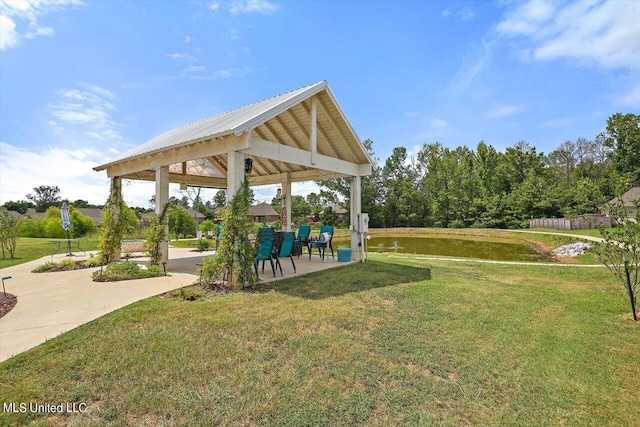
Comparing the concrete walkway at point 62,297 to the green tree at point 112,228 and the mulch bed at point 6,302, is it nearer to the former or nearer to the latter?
the mulch bed at point 6,302

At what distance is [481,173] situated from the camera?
35.6 m

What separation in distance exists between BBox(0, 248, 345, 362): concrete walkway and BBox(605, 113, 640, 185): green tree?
4311 centimetres

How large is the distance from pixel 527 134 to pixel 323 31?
3688 centimetres

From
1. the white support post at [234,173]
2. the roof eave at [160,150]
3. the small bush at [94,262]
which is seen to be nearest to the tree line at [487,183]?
the roof eave at [160,150]

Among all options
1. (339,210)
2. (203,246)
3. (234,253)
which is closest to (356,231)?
(234,253)

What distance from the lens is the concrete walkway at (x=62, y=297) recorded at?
382cm

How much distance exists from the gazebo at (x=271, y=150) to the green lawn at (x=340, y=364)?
316 centimetres

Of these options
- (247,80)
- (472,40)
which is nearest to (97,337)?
(247,80)

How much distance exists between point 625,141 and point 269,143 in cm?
4571

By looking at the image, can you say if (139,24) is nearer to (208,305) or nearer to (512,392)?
(208,305)

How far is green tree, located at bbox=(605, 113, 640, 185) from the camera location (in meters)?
33.9

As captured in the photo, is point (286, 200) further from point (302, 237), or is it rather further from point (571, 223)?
point (571, 223)

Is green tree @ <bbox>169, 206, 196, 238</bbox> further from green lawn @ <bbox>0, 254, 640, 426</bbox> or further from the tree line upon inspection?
the tree line

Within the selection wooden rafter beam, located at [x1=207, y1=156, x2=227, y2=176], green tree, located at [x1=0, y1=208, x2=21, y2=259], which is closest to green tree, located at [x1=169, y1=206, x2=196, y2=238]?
green tree, located at [x1=0, y1=208, x2=21, y2=259]
